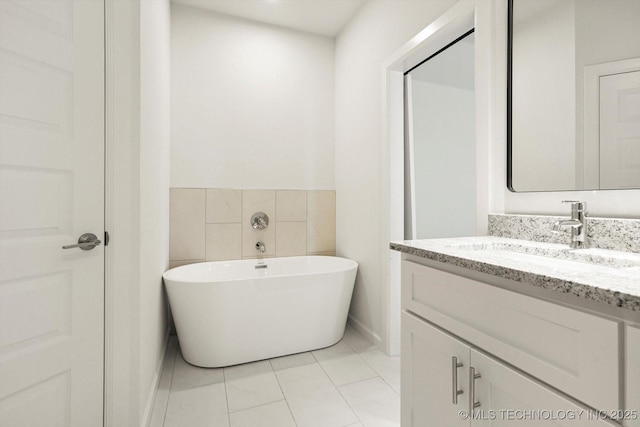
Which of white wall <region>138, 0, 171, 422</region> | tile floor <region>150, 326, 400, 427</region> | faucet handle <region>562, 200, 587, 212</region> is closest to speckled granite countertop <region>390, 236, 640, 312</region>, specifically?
faucet handle <region>562, 200, 587, 212</region>

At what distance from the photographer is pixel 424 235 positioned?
2.83 meters

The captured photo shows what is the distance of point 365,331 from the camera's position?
2430mm

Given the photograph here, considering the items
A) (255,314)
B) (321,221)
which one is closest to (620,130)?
(255,314)

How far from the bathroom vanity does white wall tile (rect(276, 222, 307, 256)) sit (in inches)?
72.9

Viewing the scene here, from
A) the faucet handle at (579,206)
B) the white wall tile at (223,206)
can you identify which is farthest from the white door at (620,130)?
the white wall tile at (223,206)

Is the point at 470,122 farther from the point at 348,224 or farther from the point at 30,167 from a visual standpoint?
the point at 30,167

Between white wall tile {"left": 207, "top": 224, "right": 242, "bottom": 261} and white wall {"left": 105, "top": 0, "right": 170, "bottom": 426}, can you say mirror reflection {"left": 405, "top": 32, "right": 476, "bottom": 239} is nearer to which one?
white wall tile {"left": 207, "top": 224, "right": 242, "bottom": 261}

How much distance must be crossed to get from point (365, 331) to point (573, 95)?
198 cm

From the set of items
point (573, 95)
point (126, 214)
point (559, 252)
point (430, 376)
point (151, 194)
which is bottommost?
point (430, 376)

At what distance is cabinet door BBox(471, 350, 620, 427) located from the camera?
0.59 meters

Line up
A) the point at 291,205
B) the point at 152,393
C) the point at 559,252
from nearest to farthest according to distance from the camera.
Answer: the point at 559,252
the point at 152,393
the point at 291,205

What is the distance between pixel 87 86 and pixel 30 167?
1.29 ft

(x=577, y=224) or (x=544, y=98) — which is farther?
(x=544, y=98)

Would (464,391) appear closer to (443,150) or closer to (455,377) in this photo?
(455,377)
